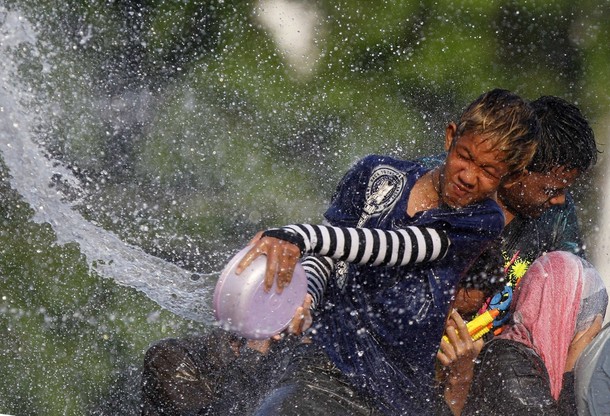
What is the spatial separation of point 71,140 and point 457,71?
258 centimetres

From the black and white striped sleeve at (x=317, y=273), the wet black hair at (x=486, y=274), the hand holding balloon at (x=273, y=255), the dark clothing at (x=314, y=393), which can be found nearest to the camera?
the hand holding balloon at (x=273, y=255)

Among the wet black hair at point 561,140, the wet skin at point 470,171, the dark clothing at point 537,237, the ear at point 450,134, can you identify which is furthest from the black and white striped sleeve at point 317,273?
the wet black hair at point 561,140

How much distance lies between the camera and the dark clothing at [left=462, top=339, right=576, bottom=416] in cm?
320

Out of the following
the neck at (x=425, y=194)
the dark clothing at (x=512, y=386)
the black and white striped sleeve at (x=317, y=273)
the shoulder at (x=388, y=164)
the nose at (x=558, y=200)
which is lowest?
the dark clothing at (x=512, y=386)

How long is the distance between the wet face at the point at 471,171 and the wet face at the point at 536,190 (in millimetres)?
821

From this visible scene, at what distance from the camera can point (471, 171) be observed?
2.87 m

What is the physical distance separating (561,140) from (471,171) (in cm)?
100

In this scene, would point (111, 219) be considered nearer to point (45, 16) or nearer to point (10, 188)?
point (10, 188)

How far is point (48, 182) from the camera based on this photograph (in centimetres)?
530

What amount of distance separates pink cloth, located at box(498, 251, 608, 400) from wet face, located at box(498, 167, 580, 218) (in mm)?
282

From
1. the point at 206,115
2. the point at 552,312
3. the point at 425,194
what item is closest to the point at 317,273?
the point at 425,194

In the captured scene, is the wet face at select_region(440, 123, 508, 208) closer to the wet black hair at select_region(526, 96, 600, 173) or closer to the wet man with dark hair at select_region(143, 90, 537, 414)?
the wet man with dark hair at select_region(143, 90, 537, 414)

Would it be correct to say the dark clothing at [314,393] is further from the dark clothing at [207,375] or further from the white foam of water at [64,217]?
the white foam of water at [64,217]

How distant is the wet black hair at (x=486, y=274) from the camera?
3.52 m
